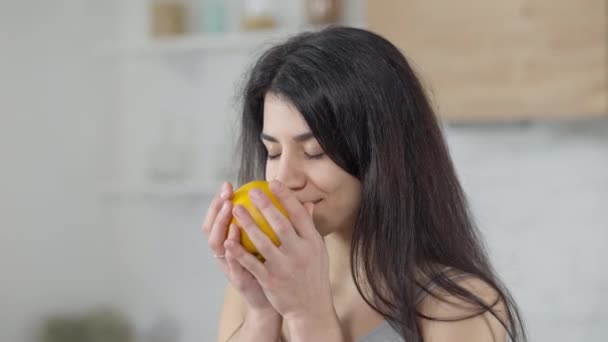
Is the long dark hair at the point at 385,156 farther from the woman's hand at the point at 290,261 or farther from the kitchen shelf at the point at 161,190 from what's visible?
the kitchen shelf at the point at 161,190

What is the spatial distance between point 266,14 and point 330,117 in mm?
1466

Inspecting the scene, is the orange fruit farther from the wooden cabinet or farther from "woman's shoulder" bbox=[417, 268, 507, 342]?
the wooden cabinet

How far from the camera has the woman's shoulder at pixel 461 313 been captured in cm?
109

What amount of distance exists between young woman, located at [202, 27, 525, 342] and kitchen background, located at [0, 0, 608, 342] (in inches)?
35.2

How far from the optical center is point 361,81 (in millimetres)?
1102

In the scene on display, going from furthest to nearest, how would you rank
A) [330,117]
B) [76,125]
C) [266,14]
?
[76,125] → [266,14] → [330,117]

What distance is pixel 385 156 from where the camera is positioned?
1.11 m

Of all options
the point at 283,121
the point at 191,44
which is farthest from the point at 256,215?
the point at 191,44

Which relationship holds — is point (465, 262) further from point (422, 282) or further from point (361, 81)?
point (361, 81)

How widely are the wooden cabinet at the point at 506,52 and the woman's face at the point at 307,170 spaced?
3.08 ft

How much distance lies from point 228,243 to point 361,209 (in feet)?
0.64

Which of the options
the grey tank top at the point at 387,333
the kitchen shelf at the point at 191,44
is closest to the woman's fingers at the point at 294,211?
the grey tank top at the point at 387,333

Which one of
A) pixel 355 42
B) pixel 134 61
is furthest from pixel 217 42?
pixel 355 42

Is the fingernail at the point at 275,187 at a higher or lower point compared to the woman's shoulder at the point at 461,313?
higher
